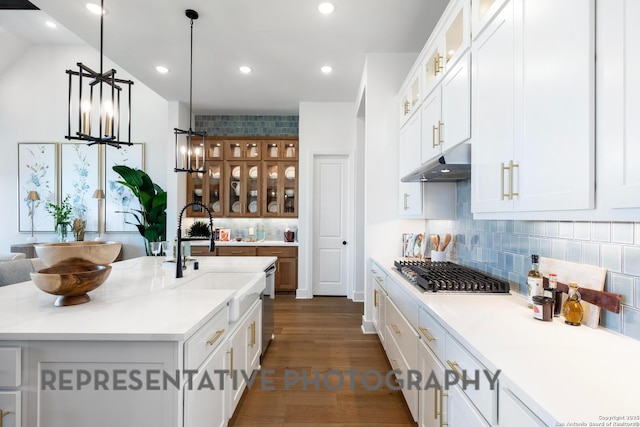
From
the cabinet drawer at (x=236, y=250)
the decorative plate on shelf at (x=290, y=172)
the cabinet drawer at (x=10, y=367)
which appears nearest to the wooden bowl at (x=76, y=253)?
the cabinet drawer at (x=10, y=367)

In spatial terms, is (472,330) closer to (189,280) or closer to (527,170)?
(527,170)

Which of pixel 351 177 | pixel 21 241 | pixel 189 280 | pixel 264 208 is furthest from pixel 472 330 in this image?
pixel 21 241

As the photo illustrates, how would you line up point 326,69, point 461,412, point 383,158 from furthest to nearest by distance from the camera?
point 326,69 → point 383,158 → point 461,412

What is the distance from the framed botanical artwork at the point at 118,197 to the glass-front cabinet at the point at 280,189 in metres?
2.42

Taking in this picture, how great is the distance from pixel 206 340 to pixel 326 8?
9.11ft

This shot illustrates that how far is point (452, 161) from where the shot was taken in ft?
6.33

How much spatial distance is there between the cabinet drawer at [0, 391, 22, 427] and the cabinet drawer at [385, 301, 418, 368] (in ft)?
5.75

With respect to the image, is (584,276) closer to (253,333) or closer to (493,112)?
(493,112)

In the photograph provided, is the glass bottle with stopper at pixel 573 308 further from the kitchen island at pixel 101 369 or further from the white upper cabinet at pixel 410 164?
the white upper cabinet at pixel 410 164

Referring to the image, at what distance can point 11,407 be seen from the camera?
1124 mm

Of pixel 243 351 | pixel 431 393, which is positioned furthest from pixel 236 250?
pixel 431 393

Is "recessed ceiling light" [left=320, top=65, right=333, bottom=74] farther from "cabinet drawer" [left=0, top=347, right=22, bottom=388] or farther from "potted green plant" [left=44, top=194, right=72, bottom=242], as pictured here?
"potted green plant" [left=44, top=194, right=72, bottom=242]

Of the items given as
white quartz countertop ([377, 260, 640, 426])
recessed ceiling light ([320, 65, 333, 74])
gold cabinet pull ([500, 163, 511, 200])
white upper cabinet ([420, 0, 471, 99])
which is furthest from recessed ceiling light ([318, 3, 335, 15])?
white quartz countertop ([377, 260, 640, 426])

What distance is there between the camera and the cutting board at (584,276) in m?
1.25
